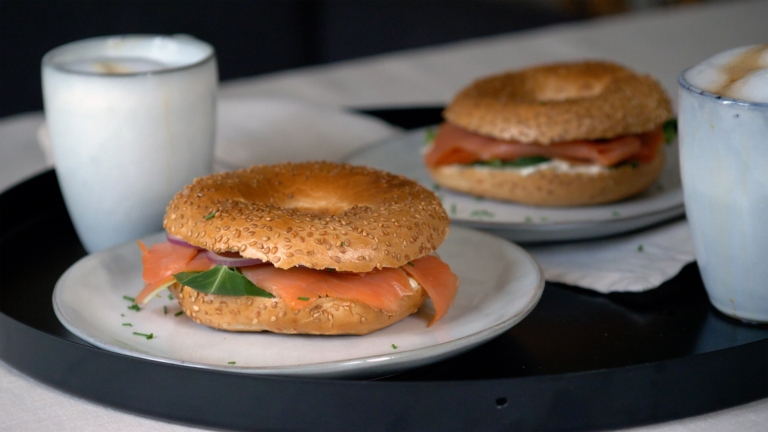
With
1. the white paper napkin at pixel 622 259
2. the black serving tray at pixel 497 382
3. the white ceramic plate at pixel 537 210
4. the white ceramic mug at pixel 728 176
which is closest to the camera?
the black serving tray at pixel 497 382

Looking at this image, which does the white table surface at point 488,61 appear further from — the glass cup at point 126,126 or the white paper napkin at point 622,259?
the white paper napkin at point 622,259

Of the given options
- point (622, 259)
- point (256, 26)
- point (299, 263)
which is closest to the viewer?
point (299, 263)

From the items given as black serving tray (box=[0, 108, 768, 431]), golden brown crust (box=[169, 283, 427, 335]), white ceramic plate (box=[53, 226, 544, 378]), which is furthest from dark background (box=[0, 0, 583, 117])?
golden brown crust (box=[169, 283, 427, 335])

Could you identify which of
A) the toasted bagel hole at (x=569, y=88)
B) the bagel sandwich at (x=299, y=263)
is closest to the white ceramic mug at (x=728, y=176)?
the bagel sandwich at (x=299, y=263)

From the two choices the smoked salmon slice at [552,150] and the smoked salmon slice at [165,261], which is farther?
→ the smoked salmon slice at [552,150]

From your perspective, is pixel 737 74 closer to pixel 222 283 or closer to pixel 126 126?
pixel 222 283

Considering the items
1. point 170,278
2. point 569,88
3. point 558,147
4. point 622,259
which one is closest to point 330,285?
point 170,278
